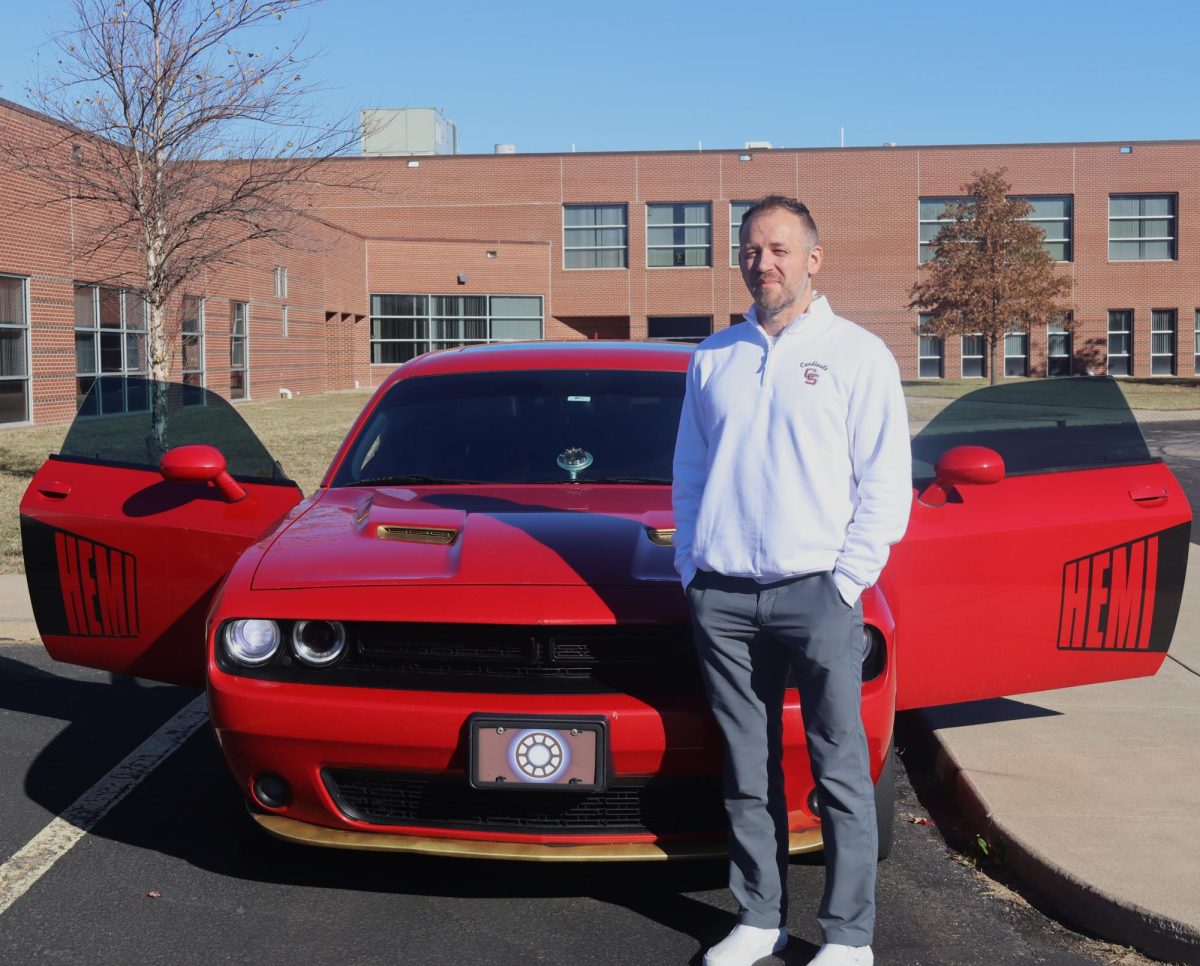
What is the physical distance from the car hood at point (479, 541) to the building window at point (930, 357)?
47067 mm

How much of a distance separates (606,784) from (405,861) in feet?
3.44

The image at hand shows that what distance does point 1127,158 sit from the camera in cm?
4938

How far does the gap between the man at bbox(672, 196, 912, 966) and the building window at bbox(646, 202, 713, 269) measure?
47872 mm

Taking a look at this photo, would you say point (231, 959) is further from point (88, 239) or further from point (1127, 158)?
point (1127, 158)

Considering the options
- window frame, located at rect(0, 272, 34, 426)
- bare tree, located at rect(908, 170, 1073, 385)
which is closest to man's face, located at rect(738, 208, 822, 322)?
window frame, located at rect(0, 272, 34, 426)

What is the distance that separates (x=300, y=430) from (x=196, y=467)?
2093 cm

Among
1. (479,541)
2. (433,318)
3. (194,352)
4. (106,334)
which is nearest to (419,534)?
(479,541)

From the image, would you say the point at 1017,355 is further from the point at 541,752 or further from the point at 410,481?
the point at 541,752

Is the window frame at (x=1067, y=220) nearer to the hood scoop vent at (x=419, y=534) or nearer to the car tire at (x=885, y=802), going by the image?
the car tire at (x=885, y=802)

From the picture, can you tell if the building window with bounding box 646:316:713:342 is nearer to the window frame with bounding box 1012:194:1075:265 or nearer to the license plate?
the window frame with bounding box 1012:194:1075:265

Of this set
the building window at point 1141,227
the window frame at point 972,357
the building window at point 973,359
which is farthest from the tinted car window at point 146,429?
the building window at point 1141,227

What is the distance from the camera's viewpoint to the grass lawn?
46.3 ft

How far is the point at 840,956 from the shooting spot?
322 cm

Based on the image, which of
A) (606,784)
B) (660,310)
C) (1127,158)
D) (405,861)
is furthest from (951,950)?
(1127,158)
